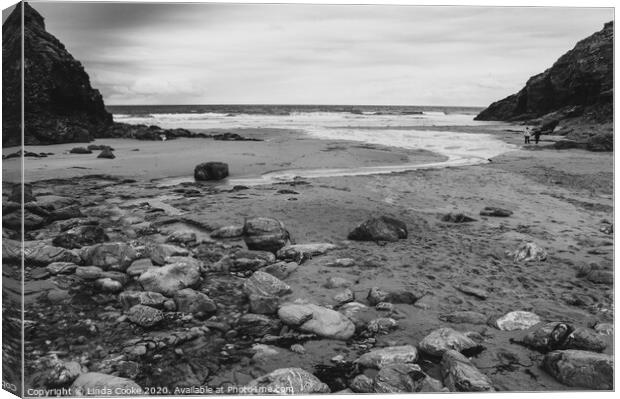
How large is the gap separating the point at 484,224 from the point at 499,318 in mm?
1324

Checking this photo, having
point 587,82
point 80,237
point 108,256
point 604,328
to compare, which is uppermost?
point 587,82

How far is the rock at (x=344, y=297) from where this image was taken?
3369 millimetres

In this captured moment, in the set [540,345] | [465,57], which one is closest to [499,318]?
[540,345]

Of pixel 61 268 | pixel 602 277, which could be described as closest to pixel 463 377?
pixel 602 277

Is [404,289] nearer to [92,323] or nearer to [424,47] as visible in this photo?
[424,47]

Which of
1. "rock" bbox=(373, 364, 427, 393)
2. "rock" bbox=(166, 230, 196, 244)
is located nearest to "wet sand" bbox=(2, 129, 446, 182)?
"rock" bbox=(166, 230, 196, 244)

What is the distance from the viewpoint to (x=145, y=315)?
3039mm

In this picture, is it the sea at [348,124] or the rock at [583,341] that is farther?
the sea at [348,124]

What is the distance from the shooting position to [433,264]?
3928mm

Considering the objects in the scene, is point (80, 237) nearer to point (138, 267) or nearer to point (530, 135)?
point (138, 267)

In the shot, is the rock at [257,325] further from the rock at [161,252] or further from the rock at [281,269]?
the rock at [161,252]

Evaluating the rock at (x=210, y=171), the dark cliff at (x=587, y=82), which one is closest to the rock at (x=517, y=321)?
the dark cliff at (x=587, y=82)

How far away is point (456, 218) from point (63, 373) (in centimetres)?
363

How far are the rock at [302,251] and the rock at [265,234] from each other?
0.23 feet
